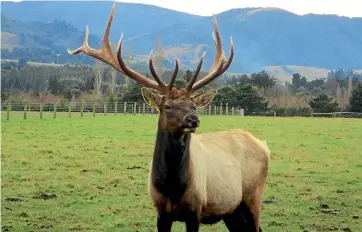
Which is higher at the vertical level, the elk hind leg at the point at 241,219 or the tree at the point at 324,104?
the tree at the point at 324,104

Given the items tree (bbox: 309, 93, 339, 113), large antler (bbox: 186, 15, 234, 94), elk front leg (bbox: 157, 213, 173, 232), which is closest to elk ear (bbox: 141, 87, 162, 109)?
large antler (bbox: 186, 15, 234, 94)

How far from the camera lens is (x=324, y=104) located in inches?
3024

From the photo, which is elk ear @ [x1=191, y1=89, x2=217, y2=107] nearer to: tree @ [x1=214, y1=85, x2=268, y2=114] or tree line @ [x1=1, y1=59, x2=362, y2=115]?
tree line @ [x1=1, y1=59, x2=362, y2=115]

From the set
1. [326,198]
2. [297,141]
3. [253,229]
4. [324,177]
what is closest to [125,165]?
[324,177]

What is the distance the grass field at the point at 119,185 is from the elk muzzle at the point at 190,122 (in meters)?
3.67

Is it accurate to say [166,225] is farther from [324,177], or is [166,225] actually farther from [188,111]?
[324,177]

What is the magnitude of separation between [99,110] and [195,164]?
5329 centimetres

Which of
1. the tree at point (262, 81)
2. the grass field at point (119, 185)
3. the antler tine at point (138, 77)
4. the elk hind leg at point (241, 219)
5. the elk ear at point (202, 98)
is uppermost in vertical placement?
the tree at point (262, 81)

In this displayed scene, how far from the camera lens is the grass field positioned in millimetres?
11812

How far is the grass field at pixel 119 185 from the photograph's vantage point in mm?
11812

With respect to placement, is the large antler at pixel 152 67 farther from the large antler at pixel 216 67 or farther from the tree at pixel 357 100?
the tree at pixel 357 100

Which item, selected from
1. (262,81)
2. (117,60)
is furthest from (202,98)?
(262,81)

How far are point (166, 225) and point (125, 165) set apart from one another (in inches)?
473

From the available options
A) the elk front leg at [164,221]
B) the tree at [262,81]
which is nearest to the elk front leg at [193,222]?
the elk front leg at [164,221]
